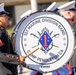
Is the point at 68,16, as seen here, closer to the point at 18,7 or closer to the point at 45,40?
the point at 45,40

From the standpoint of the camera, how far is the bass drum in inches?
156

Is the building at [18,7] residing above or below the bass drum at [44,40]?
above

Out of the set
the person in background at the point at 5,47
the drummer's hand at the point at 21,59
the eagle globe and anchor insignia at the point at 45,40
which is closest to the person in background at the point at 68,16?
the eagle globe and anchor insignia at the point at 45,40

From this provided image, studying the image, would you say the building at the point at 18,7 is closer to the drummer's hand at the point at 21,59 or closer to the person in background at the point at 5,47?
the person in background at the point at 5,47

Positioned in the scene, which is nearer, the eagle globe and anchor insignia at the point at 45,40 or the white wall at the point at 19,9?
the eagle globe and anchor insignia at the point at 45,40

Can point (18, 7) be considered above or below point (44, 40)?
above

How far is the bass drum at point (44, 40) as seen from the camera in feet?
13.0

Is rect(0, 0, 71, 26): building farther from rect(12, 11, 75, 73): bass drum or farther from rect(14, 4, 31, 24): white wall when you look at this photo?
rect(12, 11, 75, 73): bass drum

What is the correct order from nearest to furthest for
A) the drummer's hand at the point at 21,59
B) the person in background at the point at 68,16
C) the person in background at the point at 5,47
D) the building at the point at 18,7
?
the drummer's hand at the point at 21,59
the person in background at the point at 5,47
the person in background at the point at 68,16
the building at the point at 18,7

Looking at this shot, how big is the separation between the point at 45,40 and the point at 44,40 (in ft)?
0.04

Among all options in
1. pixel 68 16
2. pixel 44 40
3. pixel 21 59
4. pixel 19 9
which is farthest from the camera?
pixel 19 9

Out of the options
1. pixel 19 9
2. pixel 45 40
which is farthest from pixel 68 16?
pixel 19 9

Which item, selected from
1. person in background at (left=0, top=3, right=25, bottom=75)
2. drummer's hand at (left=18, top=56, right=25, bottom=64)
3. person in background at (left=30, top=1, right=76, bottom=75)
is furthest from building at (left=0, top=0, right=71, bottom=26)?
drummer's hand at (left=18, top=56, right=25, bottom=64)

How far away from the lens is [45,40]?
13.1 feet
